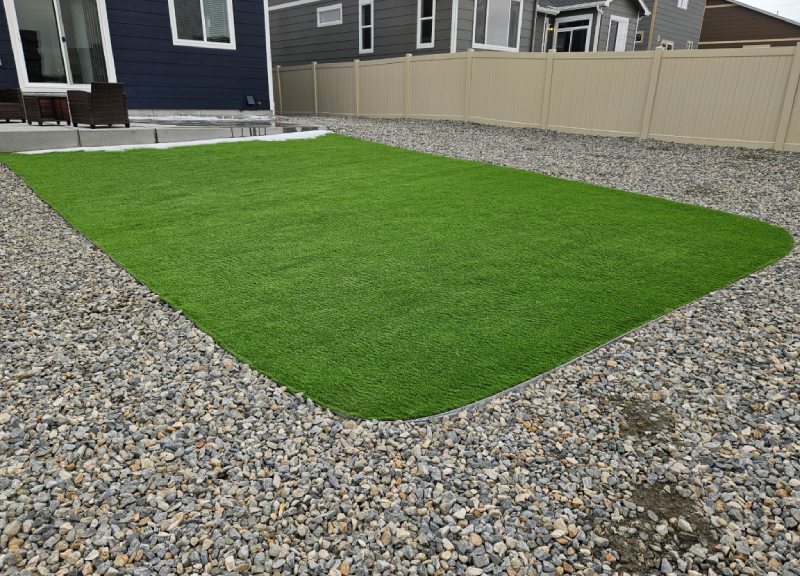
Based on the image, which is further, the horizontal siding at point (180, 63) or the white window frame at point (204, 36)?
the white window frame at point (204, 36)

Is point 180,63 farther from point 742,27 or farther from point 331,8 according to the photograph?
point 742,27

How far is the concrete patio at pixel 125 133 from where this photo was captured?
291 inches

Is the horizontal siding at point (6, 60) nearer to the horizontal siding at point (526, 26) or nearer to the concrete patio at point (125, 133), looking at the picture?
the concrete patio at point (125, 133)

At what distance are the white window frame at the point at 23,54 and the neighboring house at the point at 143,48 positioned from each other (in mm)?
15

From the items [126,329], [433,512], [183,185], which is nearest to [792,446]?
[433,512]

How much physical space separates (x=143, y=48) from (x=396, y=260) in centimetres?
914

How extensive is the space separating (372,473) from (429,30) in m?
14.3

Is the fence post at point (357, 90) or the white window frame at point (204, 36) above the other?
the white window frame at point (204, 36)

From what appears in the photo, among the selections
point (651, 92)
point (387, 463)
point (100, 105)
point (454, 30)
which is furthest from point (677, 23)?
point (387, 463)

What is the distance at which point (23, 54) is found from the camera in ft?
30.1

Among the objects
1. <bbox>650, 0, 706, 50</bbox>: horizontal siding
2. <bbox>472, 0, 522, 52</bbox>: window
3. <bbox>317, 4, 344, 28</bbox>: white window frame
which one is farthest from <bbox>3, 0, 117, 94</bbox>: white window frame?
<bbox>650, 0, 706, 50</bbox>: horizontal siding

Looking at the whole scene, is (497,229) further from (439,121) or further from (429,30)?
(429,30)

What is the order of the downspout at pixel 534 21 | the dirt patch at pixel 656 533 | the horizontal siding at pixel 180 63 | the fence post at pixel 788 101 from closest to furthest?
the dirt patch at pixel 656 533
the fence post at pixel 788 101
the horizontal siding at pixel 180 63
the downspout at pixel 534 21

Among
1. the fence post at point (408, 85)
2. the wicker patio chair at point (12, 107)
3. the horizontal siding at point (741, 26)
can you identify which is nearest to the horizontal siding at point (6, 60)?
the wicker patio chair at point (12, 107)
